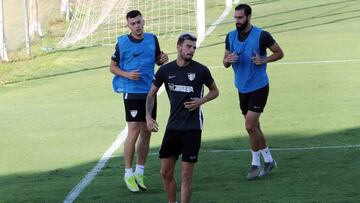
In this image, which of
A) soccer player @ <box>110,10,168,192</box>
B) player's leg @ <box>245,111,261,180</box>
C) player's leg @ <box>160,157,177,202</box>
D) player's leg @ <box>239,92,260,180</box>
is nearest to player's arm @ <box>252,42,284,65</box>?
player's leg @ <box>239,92,260,180</box>

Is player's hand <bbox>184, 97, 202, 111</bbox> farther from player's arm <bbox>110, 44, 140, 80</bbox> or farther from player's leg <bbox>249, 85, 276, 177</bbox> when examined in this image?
player's leg <bbox>249, 85, 276, 177</bbox>

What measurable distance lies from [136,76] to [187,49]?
204 centimetres

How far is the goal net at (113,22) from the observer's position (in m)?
29.2

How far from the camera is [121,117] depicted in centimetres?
1741

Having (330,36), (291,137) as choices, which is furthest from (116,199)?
(330,36)

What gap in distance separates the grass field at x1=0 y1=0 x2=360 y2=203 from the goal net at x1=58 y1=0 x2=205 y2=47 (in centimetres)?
126

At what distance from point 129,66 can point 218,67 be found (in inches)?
435

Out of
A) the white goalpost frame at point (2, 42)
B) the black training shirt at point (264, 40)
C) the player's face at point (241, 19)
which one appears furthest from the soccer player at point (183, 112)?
the white goalpost frame at point (2, 42)

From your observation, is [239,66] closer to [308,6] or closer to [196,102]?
[196,102]

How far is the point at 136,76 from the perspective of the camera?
39.0 ft

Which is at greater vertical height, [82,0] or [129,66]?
[129,66]

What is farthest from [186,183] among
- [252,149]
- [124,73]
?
[252,149]

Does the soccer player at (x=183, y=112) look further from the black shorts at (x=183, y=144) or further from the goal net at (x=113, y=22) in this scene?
the goal net at (x=113, y=22)

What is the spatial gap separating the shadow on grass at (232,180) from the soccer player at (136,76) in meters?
0.46
